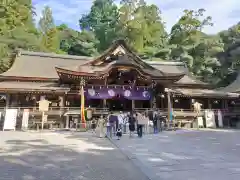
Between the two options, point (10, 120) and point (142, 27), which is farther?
point (142, 27)

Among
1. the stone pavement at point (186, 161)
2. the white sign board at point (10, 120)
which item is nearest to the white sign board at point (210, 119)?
the stone pavement at point (186, 161)

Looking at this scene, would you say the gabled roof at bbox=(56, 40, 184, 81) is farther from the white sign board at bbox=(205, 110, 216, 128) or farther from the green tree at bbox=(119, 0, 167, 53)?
the green tree at bbox=(119, 0, 167, 53)

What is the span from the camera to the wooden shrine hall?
17.4 m

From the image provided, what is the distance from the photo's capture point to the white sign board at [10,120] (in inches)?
582

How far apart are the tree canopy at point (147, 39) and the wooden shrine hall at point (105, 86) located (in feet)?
24.5

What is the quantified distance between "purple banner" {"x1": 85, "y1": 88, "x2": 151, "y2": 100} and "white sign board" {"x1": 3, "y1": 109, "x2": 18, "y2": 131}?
209 inches

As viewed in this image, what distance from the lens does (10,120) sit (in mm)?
14961

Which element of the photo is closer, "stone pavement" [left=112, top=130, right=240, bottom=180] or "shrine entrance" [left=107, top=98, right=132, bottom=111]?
"stone pavement" [left=112, top=130, right=240, bottom=180]

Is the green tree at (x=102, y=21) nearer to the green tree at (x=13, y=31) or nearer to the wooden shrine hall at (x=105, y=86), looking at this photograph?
the green tree at (x=13, y=31)

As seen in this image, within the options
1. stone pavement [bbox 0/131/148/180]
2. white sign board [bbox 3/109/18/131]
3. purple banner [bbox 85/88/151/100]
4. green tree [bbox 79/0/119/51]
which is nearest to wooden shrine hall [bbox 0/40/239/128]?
purple banner [bbox 85/88/151/100]

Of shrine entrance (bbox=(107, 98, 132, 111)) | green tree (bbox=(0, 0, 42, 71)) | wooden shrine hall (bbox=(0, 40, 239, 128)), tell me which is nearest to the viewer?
wooden shrine hall (bbox=(0, 40, 239, 128))

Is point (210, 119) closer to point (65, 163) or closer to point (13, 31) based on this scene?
point (65, 163)

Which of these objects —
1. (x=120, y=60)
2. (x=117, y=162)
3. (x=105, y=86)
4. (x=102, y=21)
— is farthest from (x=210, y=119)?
(x=102, y=21)

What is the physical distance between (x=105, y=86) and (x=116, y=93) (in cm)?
103
